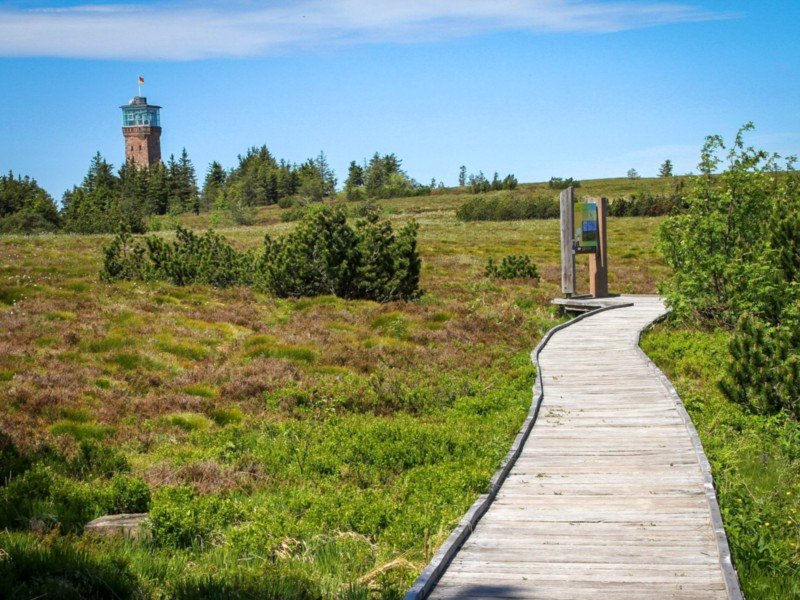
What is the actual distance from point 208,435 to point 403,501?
12.8ft

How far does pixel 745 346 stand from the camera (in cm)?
1245

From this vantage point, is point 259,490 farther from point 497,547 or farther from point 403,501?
point 497,547

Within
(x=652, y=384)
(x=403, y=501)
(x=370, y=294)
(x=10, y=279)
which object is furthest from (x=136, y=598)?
(x=10, y=279)

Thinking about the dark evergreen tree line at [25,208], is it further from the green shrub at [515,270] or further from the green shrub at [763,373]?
the green shrub at [763,373]

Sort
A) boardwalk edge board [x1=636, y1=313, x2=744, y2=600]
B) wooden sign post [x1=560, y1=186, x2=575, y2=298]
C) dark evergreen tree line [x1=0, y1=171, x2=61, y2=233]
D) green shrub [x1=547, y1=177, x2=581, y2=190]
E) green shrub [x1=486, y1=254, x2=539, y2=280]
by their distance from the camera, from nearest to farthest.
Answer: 1. boardwalk edge board [x1=636, y1=313, x2=744, y2=600]
2. wooden sign post [x1=560, y1=186, x2=575, y2=298]
3. green shrub [x1=486, y1=254, x2=539, y2=280]
4. dark evergreen tree line [x1=0, y1=171, x2=61, y2=233]
5. green shrub [x1=547, y1=177, x2=581, y2=190]

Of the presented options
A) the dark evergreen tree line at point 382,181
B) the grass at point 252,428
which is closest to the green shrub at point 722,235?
the grass at point 252,428

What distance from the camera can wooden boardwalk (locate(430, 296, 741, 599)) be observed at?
5781mm

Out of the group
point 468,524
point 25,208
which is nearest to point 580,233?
point 468,524

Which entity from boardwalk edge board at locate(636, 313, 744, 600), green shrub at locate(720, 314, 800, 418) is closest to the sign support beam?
green shrub at locate(720, 314, 800, 418)

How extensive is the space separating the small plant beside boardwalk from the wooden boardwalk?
452 mm

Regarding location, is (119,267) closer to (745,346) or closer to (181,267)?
(181,267)

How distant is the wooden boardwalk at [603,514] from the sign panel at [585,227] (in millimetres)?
11938

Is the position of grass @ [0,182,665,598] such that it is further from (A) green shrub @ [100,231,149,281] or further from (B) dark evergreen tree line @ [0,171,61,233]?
(B) dark evergreen tree line @ [0,171,61,233]

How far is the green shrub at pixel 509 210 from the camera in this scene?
8788 cm
